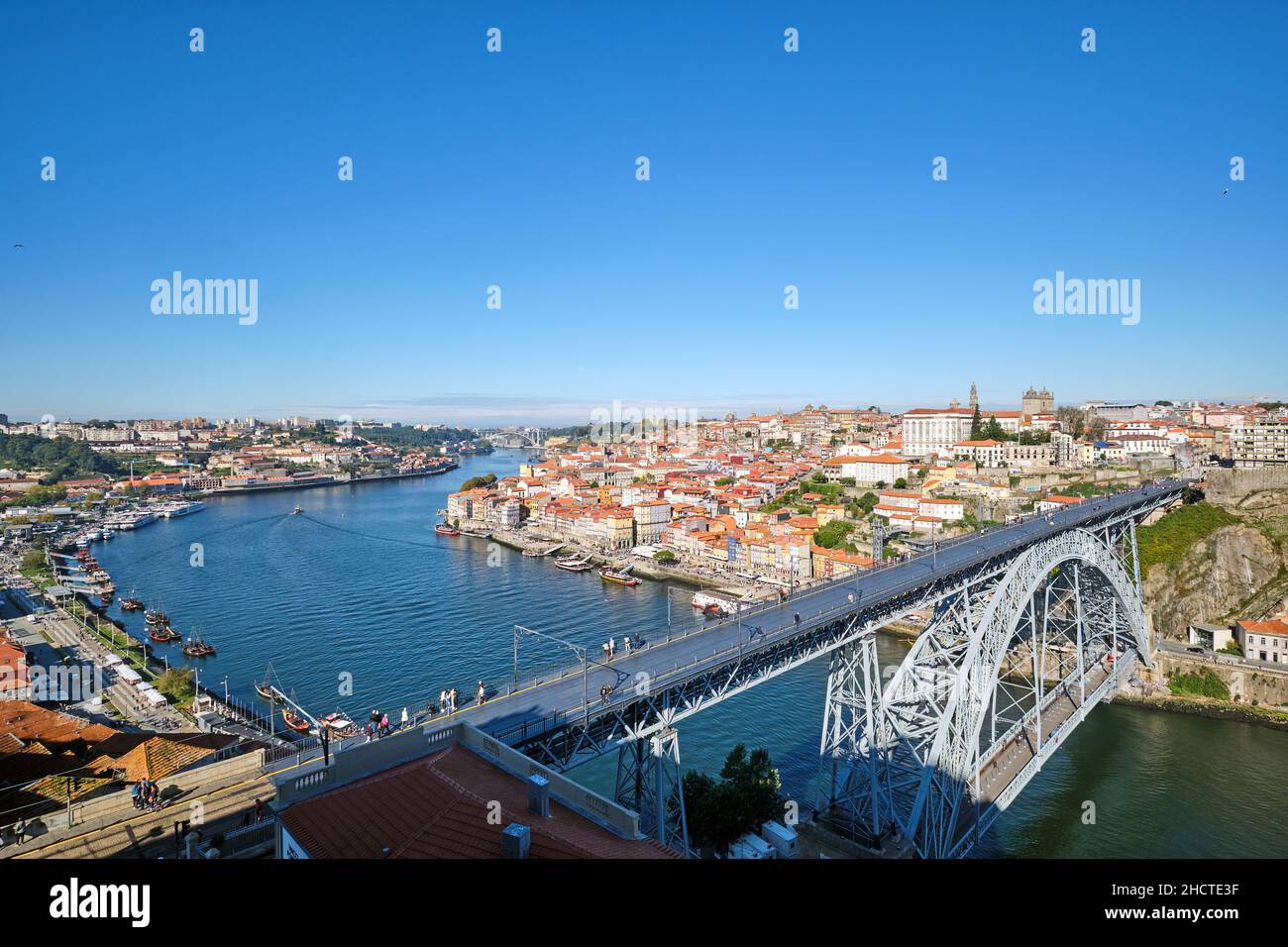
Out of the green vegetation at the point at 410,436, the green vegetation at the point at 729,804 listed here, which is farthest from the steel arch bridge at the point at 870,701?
the green vegetation at the point at 410,436

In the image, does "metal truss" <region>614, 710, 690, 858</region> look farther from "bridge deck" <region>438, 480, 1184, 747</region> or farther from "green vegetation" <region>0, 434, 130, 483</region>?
"green vegetation" <region>0, 434, 130, 483</region>

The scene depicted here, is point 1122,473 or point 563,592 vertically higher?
point 1122,473

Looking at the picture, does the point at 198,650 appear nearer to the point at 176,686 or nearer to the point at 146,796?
the point at 176,686

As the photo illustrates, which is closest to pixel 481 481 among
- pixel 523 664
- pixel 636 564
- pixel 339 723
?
pixel 636 564
